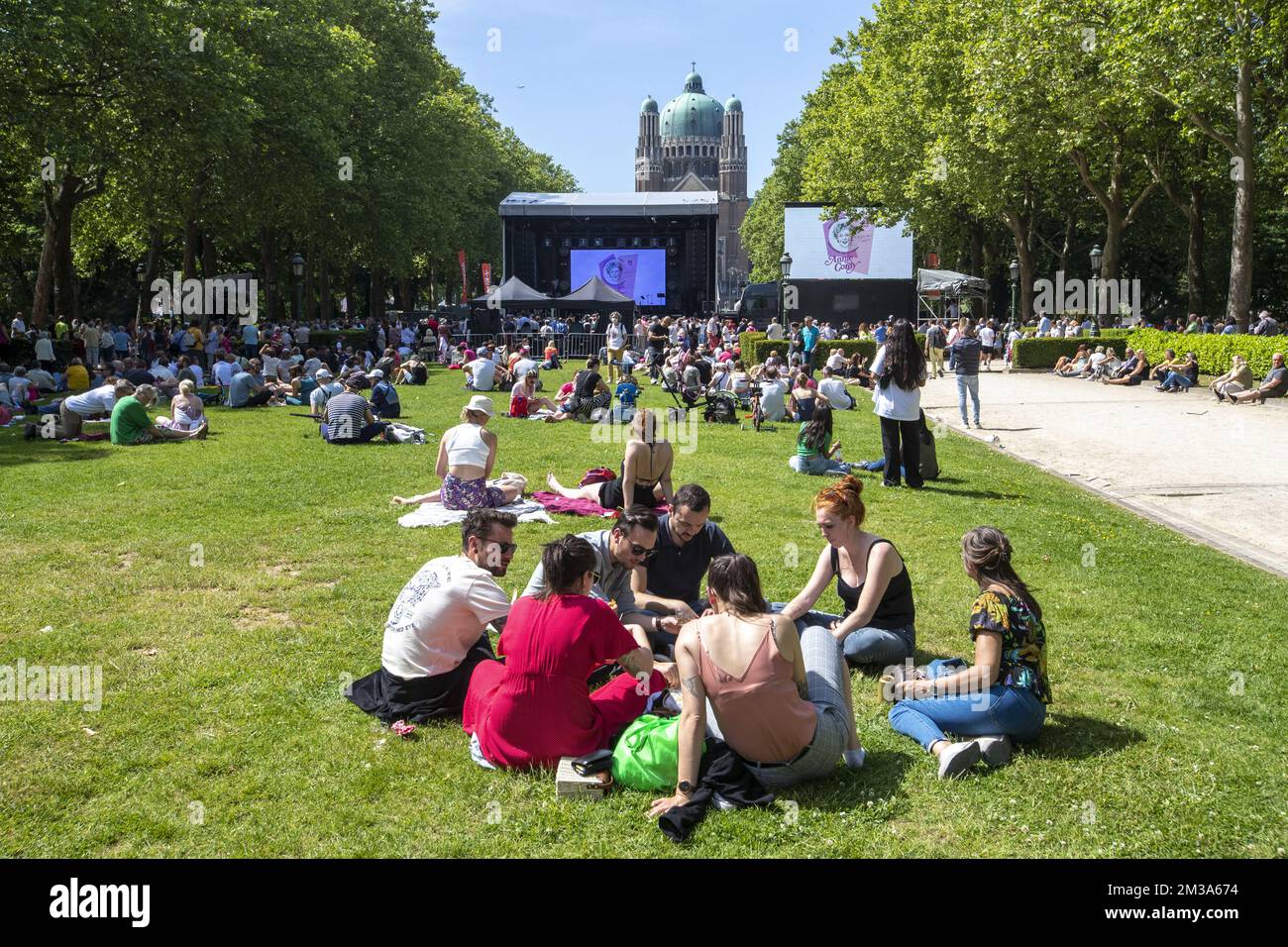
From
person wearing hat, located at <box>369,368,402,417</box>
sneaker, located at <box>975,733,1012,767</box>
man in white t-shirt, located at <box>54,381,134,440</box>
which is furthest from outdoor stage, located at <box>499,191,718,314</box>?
sneaker, located at <box>975,733,1012,767</box>

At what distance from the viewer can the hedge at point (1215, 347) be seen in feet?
77.7

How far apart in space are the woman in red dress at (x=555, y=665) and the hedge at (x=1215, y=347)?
74.3 ft

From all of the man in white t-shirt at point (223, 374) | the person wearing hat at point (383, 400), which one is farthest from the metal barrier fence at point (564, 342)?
the person wearing hat at point (383, 400)

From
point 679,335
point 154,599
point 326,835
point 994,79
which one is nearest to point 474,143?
point 679,335

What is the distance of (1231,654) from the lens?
6.46 meters

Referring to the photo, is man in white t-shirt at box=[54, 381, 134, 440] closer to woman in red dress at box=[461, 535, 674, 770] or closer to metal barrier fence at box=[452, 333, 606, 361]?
woman in red dress at box=[461, 535, 674, 770]

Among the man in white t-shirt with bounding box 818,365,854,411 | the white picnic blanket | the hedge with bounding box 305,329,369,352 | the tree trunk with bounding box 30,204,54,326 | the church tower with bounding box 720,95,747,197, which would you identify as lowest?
the white picnic blanket

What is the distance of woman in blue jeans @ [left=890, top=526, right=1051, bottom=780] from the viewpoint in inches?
194

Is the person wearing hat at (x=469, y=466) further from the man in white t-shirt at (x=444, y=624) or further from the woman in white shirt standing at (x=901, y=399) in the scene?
the man in white t-shirt at (x=444, y=624)

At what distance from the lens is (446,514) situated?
9.90 metres

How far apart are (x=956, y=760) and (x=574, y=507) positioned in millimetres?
6158

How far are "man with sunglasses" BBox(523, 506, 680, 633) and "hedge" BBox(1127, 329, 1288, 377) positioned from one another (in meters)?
21.3

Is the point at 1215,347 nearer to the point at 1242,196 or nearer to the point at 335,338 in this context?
the point at 1242,196

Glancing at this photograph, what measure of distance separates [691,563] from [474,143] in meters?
50.9
